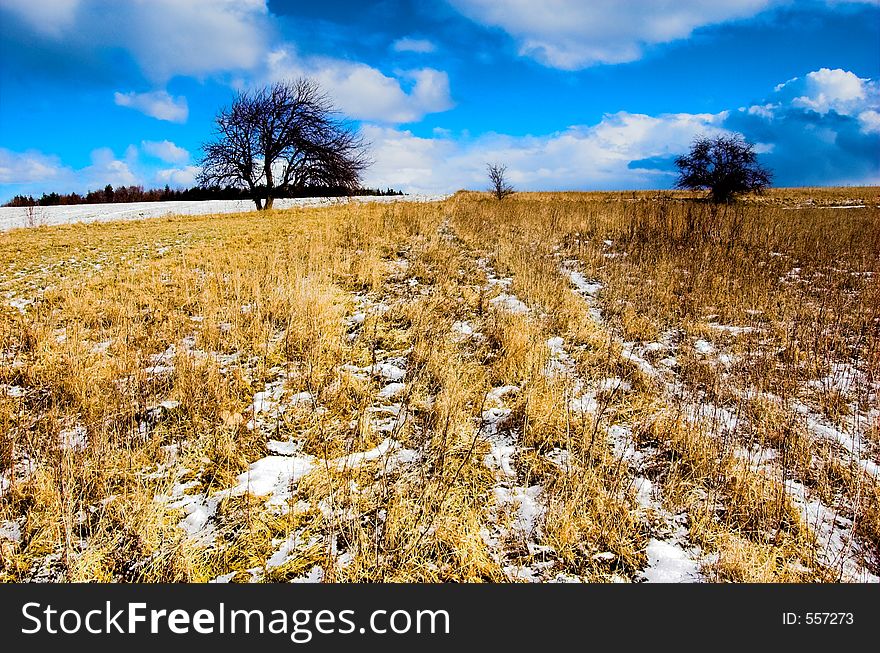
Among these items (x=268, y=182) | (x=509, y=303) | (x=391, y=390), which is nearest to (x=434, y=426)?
(x=391, y=390)

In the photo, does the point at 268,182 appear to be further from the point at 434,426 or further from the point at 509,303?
the point at 434,426

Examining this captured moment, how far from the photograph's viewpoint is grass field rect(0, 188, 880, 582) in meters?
2.62

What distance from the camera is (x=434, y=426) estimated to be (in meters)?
3.79

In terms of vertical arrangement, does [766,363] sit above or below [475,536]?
above

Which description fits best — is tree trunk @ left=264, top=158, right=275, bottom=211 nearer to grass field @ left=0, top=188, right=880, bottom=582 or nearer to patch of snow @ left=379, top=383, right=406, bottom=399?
grass field @ left=0, top=188, right=880, bottom=582

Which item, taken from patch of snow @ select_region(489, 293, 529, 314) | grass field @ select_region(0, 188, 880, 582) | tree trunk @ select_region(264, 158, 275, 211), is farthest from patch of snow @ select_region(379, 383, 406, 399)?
tree trunk @ select_region(264, 158, 275, 211)

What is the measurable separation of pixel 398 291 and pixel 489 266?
8.08 ft

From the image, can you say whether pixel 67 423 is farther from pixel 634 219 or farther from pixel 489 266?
pixel 634 219

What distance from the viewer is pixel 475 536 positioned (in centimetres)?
269

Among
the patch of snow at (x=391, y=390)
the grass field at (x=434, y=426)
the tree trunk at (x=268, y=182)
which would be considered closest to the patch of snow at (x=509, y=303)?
the grass field at (x=434, y=426)

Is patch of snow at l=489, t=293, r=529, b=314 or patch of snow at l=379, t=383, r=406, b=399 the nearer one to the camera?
patch of snow at l=379, t=383, r=406, b=399

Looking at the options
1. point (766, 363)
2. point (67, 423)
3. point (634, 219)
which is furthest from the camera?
point (634, 219)

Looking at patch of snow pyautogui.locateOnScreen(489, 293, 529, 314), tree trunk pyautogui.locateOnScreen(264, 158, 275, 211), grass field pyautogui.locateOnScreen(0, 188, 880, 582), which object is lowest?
grass field pyautogui.locateOnScreen(0, 188, 880, 582)
